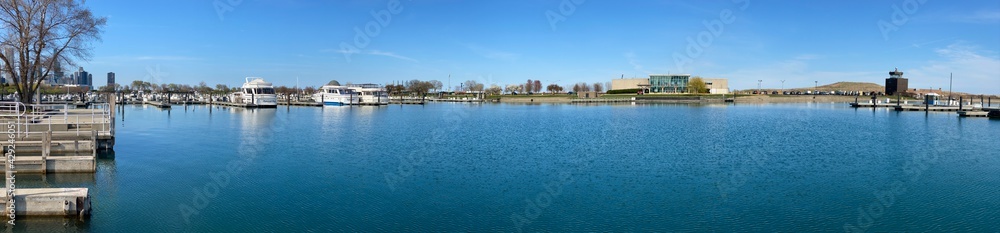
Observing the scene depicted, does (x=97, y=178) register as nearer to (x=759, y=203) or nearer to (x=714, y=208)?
(x=714, y=208)

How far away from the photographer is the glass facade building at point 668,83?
164375 mm

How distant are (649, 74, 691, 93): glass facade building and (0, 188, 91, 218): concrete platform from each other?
161254 mm

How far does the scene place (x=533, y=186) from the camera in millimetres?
18250

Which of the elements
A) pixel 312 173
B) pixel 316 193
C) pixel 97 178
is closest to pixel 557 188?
pixel 316 193

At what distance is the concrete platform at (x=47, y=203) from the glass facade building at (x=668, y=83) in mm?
161254

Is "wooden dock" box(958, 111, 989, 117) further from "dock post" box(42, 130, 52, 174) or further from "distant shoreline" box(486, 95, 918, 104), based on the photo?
"dock post" box(42, 130, 52, 174)

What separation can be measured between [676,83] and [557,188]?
15430 centimetres

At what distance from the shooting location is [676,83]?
540 ft

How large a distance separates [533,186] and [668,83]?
6065 inches

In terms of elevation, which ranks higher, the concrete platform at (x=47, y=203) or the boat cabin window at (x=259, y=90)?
the boat cabin window at (x=259, y=90)
